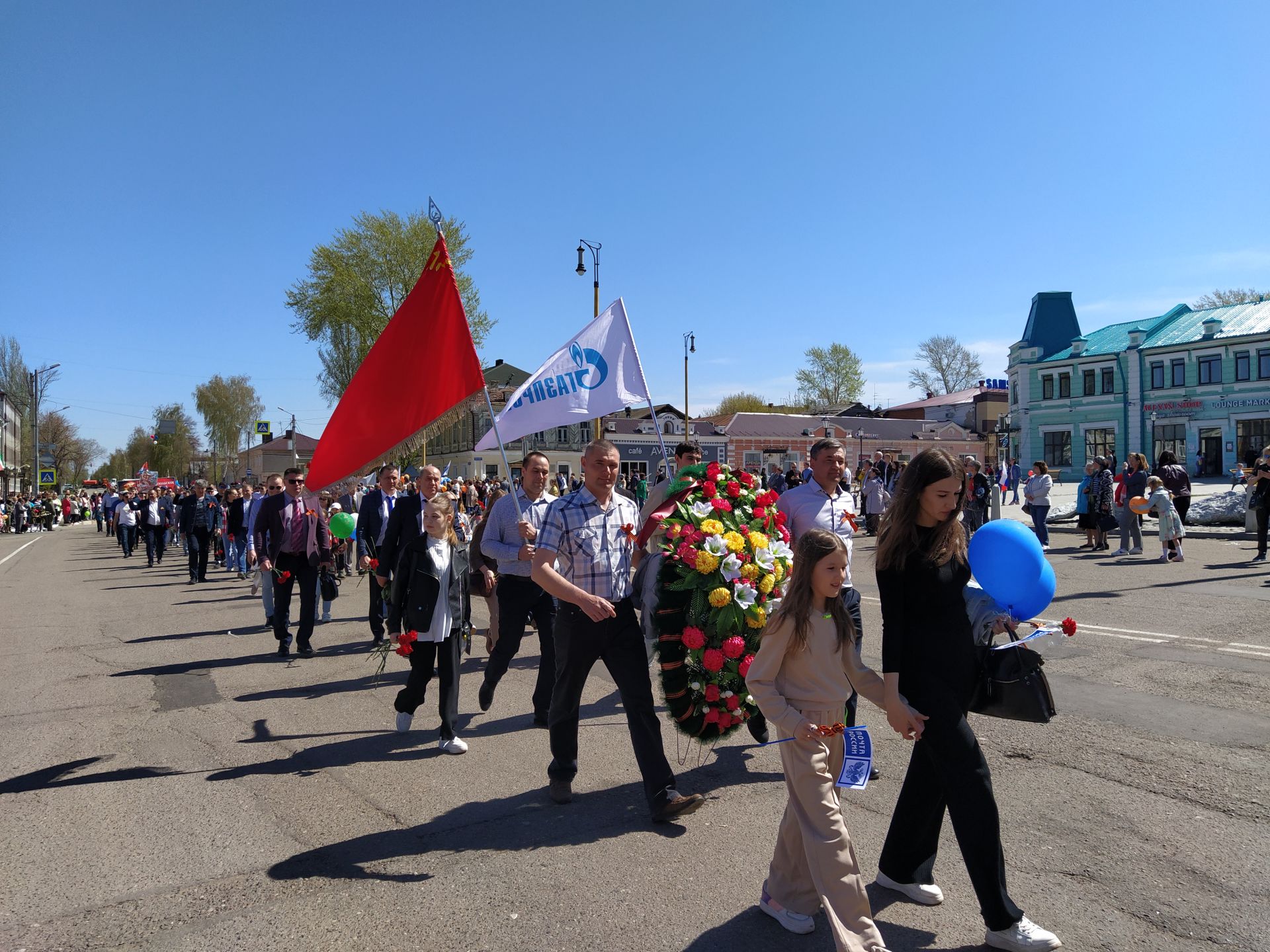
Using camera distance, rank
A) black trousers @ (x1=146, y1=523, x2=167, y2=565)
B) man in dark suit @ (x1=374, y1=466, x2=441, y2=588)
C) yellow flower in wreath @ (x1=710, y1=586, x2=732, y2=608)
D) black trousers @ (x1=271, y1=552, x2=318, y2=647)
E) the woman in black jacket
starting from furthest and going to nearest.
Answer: black trousers @ (x1=146, y1=523, x2=167, y2=565), black trousers @ (x1=271, y1=552, x2=318, y2=647), man in dark suit @ (x1=374, y1=466, x2=441, y2=588), the woman in black jacket, yellow flower in wreath @ (x1=710, y1=586, x2=732, y2=608)

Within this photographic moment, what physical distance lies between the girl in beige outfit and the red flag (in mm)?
3880

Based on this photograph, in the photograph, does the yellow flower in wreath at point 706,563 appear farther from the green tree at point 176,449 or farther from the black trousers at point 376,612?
the green tree at point 176,449

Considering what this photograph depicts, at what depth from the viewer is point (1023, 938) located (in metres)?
3.19

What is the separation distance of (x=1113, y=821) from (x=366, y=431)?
18.3 ft

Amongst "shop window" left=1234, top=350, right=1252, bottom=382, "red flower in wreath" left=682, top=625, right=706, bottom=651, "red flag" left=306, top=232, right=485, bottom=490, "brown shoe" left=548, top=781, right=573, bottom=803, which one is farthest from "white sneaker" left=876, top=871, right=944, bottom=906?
"shop window" left=1234, top=350, right=1252, bottom=382

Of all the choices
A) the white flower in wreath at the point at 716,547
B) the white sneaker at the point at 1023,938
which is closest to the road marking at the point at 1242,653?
the white flower in wreath at the point at 716,547

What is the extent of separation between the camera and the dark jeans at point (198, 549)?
18.0 metres

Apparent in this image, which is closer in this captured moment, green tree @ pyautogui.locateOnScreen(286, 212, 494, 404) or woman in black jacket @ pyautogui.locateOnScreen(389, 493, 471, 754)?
woman in black jacket @ pyautogui.locateOnScreen(389, 493, 471, 754)

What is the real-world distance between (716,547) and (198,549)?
1639 centimetres

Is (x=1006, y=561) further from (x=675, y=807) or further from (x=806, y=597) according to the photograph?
(x=675, y=807)

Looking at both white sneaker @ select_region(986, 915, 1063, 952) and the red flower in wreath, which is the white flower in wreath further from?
white sneaker @ select_region(986, 915, 1063, 952)

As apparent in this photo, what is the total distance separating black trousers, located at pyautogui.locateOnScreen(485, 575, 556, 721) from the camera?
6520 mm

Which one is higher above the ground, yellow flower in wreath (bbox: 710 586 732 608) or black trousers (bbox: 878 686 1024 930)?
yellow flower in wreath (bbox: 710 586 732 608)

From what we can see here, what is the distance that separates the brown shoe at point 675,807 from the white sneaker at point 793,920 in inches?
41.6
